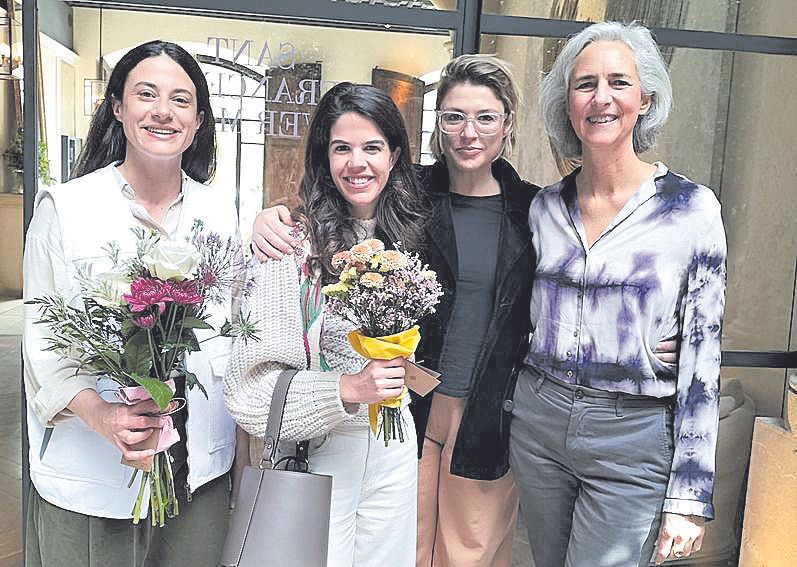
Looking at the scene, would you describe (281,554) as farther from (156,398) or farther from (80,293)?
(80,293)

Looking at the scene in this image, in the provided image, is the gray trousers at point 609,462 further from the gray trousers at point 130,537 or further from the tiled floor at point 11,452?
the tiled floor at point 11,452

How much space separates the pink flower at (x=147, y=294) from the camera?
1.56 meters

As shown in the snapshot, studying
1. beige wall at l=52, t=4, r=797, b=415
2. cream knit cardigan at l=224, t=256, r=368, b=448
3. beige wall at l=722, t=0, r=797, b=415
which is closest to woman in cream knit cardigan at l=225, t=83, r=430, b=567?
cream knit cardigan at l=224, t=256, r=368, b=448

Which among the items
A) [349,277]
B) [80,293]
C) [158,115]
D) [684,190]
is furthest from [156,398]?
[684,190]

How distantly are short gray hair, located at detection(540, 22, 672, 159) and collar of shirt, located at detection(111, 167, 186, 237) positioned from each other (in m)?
1.04

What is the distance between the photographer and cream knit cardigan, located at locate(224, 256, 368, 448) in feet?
6.00

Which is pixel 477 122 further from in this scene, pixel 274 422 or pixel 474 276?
pixel 274 422

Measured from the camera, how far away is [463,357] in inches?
88.3

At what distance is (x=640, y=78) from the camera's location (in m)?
2.03

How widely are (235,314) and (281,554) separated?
0.61 metres

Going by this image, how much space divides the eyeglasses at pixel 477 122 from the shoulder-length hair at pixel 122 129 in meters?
0.65

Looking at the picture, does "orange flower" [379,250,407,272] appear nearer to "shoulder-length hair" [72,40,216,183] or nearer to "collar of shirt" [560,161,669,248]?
"collar of shirt" [560,161,669,248]

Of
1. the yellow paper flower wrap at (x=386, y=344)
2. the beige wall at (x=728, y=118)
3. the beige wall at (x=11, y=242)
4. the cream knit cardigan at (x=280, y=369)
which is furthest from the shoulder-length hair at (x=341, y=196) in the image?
the beige wall at (x=11, y=242)

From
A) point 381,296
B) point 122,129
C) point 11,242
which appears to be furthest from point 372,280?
point 11,242
